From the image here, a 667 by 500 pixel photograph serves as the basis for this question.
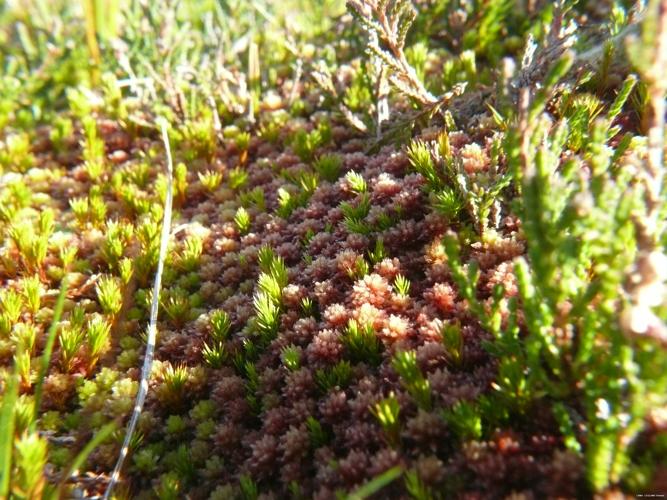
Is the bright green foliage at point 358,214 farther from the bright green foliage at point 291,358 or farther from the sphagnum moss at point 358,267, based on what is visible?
the bright green foliage at point 291,358

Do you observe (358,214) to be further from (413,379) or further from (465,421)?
(465,421)

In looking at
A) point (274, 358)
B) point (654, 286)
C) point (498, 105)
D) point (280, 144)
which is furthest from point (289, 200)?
point (654, 286)

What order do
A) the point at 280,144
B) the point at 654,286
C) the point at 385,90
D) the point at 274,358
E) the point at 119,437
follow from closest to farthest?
1. the point at 654,286
2. the point at 119,437
3. the point at 274,358
4. the point at 385,90
5. the point at 280,144

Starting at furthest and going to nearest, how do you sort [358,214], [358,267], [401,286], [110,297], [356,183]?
[356,183] < [358,214] < [110,297] < [358,267] < [401,286]

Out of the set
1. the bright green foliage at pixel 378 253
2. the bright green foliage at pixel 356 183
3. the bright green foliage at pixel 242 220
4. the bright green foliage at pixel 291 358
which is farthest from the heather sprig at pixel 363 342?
the bright green foliage at pixel 242 220

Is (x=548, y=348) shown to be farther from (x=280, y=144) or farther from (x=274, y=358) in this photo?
(x=280, y=144)

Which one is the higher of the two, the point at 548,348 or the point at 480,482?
the point at 548,348

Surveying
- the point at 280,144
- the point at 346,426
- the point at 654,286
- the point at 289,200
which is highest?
the point at 280,144

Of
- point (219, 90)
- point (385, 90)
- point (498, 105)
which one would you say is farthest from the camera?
point (219, 90)

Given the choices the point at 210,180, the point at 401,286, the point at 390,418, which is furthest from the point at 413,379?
the point at 210,180
